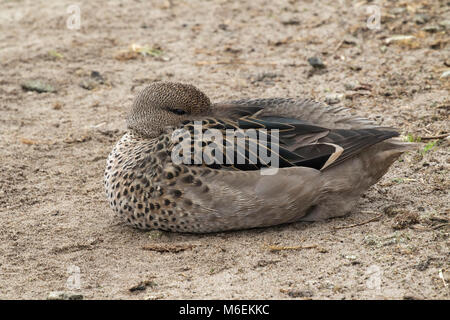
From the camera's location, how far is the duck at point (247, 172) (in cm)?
449

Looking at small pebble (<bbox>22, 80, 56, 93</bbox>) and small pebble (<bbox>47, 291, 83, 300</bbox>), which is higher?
small pebble (<bbox>22, 80, 56, 93</bbox>)

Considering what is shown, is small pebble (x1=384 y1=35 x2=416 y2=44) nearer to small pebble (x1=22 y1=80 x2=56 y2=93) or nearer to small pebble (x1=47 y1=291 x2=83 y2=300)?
small pebble (x1=22 y1=80 x2=56 y2=93)

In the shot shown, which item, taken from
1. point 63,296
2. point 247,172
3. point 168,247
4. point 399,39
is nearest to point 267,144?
point 247,172

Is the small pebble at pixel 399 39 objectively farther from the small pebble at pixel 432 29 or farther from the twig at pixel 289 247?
the twig at pixel 289 247

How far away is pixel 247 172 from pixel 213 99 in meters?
2.59

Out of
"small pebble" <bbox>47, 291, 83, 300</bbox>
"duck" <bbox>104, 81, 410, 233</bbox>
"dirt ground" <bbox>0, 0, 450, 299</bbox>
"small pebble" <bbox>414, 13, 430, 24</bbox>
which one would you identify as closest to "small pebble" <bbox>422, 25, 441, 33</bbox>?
"dirt ground" <bbox>0, 0, 450, 299</bbox>

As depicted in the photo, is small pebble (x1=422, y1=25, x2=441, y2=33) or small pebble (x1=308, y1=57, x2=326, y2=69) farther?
small pebble (x1=422, y1=25, x2=441, y2=33)

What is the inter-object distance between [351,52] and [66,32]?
3683mm

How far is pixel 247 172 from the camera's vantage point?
4484 millimetres

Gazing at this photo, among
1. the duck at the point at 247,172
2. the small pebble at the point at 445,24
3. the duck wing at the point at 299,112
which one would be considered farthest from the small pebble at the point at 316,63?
the duck at the point at 247,172

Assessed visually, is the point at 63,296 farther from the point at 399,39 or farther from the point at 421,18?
the point at 421,18

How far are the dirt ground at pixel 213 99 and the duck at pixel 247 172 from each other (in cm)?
15

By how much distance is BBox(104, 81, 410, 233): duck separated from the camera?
4492mm

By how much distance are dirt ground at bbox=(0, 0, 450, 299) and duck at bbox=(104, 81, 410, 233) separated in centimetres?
15
